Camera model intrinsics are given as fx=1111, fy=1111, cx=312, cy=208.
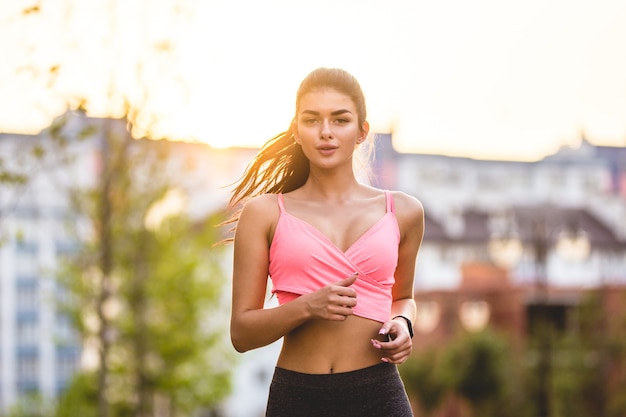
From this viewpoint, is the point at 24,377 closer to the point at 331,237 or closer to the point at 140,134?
the point at 140,134

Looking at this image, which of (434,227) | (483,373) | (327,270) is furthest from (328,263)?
(434,227)

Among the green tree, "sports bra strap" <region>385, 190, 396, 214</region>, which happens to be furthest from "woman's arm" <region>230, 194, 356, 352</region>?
the green tree

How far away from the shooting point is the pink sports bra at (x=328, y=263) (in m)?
3.28

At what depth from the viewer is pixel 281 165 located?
147 inches

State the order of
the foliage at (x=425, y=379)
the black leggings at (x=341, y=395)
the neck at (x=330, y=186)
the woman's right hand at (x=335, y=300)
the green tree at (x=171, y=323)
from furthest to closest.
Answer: the foliage at (x=425, y=379), the green tree at (x=171, y=323), the neck at (x=330, y=186), the black leggings at (x=341, y=395), the woman's right hand at (x=335, y=300)

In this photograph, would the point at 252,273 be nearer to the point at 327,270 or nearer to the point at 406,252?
the point at 327,270

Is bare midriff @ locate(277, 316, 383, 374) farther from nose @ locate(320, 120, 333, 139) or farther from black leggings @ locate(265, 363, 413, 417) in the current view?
nose @ locate(320, 120, 333, 139)

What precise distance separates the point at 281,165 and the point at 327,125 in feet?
1.33

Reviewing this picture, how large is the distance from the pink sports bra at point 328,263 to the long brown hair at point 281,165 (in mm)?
310

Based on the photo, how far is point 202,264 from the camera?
43375 millimetres

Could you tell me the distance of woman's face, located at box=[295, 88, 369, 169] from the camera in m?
3.38

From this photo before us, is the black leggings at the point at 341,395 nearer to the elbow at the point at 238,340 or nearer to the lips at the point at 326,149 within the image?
the elbow at the point at 238,340

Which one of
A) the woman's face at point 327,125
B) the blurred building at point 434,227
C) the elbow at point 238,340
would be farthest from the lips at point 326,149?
the blurred building at point 434,227

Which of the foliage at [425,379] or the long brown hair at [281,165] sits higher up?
the long brown hair at [281,165]
